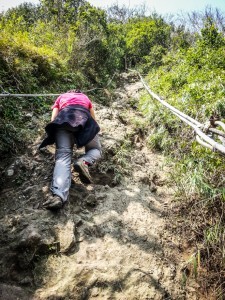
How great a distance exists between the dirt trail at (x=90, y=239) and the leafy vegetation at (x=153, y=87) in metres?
0.35

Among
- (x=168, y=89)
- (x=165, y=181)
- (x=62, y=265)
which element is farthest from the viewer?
(x=168, y=89)

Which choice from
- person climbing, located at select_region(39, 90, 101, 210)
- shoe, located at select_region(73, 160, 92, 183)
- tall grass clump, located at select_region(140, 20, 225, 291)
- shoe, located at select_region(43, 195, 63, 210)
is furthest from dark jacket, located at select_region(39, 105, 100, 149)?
tall grass clump, located at select_region(140, 20, 225, 291)

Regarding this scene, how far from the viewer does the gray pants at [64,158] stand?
8.23ft

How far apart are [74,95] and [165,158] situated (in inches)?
74.1

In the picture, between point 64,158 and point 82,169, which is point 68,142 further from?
point 82,169

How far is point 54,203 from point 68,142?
745mm

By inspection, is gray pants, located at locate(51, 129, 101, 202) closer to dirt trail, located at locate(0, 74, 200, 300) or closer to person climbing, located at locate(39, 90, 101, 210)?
person climbing, located at locate(39, 90, 101, 210)

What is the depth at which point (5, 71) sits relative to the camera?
4.50 meters

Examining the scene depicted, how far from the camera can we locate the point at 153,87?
6.98 m

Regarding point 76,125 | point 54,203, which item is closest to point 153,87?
point 76,125

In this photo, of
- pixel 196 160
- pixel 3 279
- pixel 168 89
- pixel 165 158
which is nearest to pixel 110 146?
pixel 165 158

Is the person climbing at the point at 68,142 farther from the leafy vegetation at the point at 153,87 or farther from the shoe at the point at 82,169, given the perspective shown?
the leafy vegetation at the point at 153,87

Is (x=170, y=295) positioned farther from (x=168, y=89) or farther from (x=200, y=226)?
(x=168, y=89)

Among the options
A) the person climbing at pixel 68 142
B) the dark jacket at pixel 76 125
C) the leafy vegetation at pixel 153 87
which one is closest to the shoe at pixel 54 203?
the person climbing at pixel 68 142
